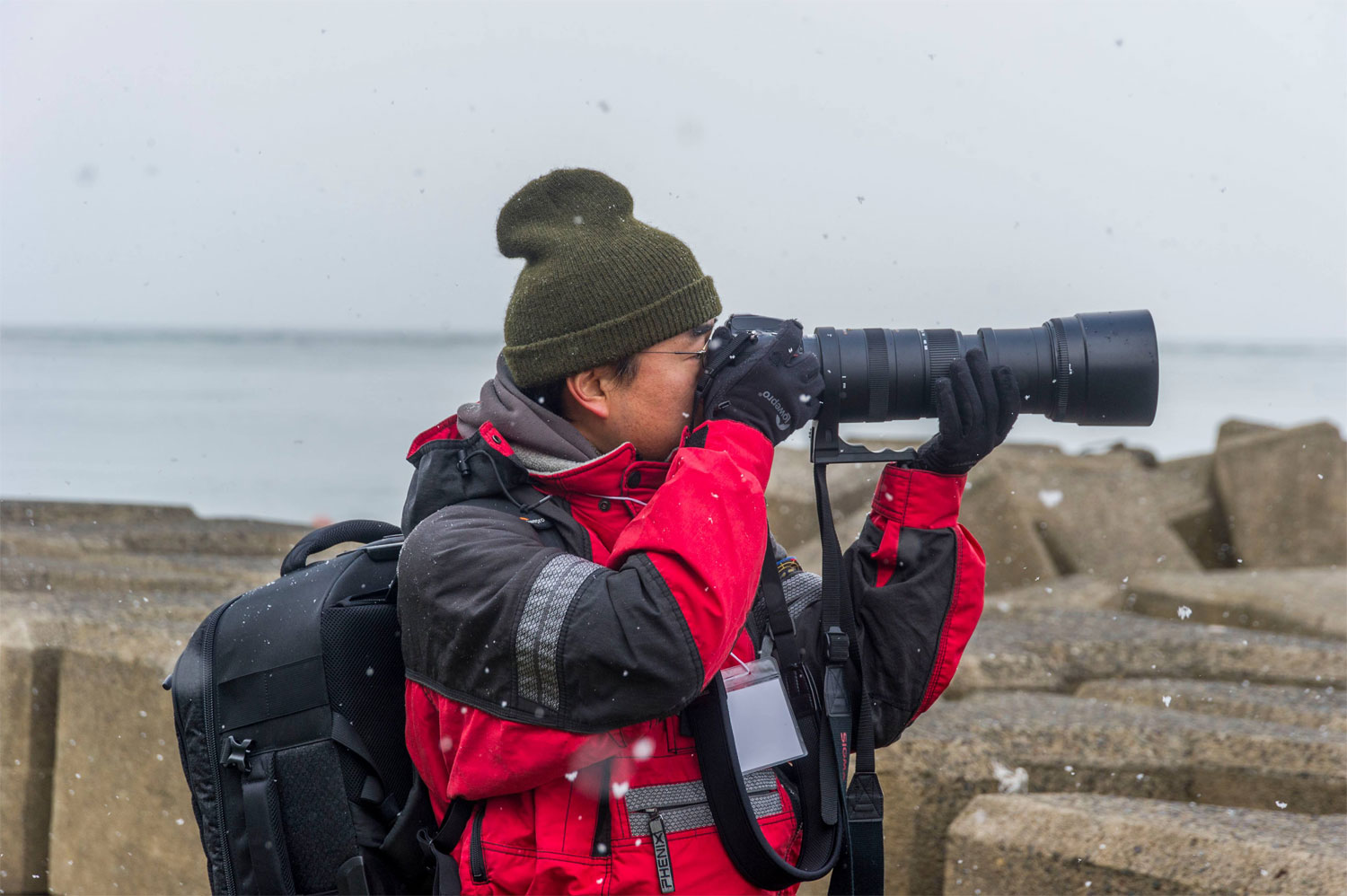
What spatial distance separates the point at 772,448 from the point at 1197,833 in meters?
1.18

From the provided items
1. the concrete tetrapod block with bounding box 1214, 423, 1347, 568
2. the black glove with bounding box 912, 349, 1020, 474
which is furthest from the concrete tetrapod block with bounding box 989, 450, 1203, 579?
the black glove with bounding box 912, 349, 1020, 474

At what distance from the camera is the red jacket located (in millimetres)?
1523

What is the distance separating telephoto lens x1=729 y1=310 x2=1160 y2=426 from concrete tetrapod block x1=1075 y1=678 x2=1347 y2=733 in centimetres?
164

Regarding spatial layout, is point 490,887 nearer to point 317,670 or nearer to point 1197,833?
point 317,670

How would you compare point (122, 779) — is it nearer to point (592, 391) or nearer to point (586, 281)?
point (592, 391)

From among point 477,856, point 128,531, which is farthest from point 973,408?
point 128,531

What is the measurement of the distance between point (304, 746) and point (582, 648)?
0.56 m

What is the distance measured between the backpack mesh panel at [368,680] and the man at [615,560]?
0.32ft

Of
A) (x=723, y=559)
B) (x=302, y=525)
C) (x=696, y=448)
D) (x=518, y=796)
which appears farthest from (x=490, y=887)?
(x=302, y=525)

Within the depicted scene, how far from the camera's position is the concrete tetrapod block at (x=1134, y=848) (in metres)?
2.13

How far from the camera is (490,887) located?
1.62m

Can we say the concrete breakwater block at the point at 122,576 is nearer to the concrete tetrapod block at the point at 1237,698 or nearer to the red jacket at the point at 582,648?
the red jacket at the point at 582,648

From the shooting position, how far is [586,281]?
1778mm

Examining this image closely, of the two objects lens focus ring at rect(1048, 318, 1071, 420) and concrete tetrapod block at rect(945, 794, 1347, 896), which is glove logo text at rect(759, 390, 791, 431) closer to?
lens focus ring at rect(1048, 318, 1071, 420)
